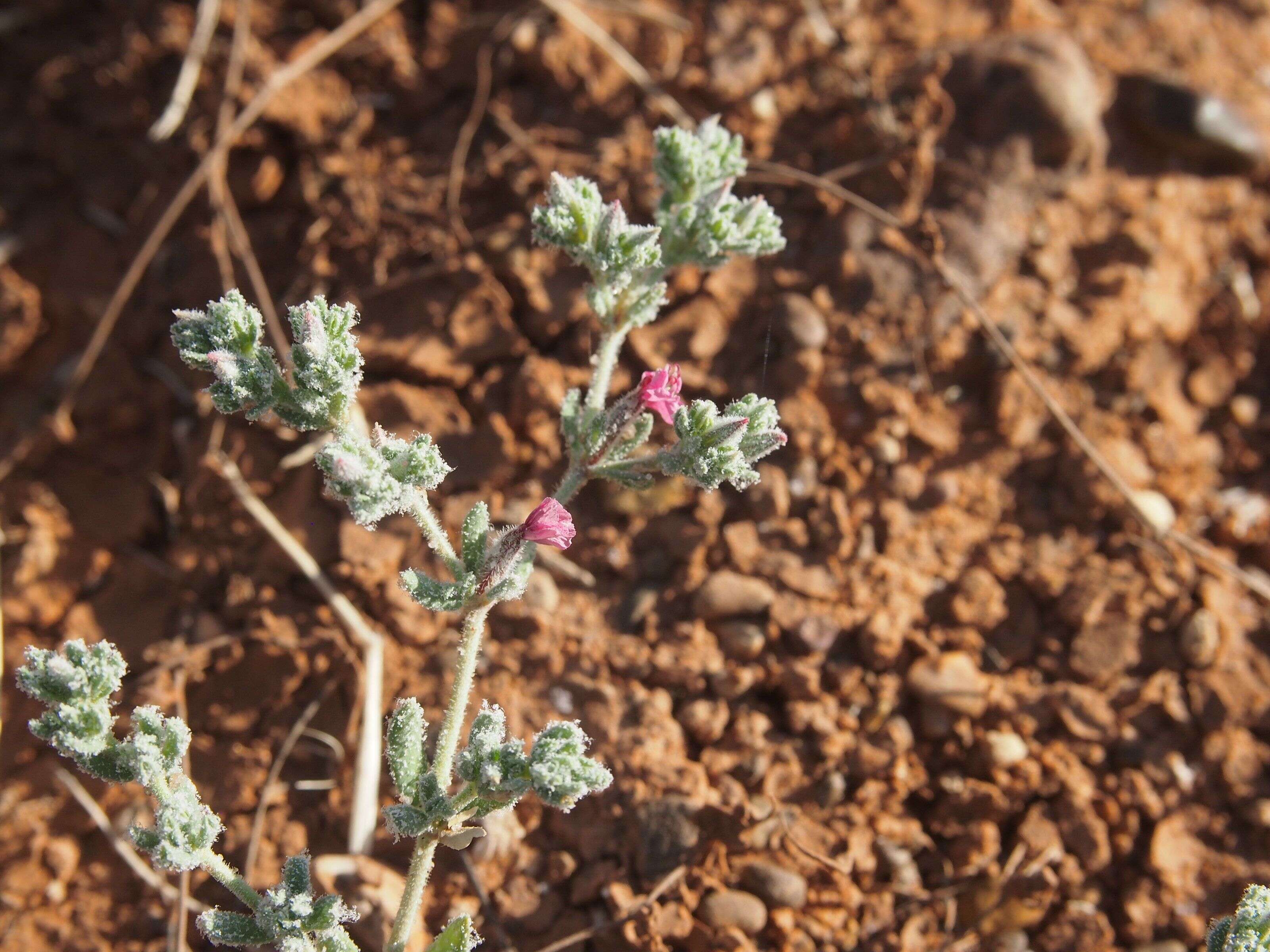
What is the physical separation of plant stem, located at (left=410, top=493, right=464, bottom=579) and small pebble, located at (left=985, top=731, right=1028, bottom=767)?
1.83 metres

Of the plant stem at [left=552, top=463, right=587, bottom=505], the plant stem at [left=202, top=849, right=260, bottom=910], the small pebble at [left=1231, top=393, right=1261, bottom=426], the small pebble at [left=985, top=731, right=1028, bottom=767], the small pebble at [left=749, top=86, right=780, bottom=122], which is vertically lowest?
the small pebble at [left=985, top=731, right=1028, bottom=767]

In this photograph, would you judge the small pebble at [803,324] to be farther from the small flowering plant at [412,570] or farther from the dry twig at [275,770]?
the dry twig at [275,770]

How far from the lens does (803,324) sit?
12.9 feet

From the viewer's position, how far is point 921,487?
3.81 metres

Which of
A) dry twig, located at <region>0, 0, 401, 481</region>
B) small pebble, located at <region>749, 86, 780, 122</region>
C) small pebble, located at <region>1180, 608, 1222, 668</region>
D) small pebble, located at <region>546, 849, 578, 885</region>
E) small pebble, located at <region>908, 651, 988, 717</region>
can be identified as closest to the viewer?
small pebble, located at <region>546, 849, 578, 885</region>

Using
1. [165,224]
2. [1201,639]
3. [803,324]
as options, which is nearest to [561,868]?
[803,324]

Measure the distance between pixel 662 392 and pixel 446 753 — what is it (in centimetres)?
105

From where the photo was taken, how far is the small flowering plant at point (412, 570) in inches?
94.6

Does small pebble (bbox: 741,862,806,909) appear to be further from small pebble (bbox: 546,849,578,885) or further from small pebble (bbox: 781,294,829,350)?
small pebble (bbox: 781,294,829,350)

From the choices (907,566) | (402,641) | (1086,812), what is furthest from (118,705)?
(1086,812)

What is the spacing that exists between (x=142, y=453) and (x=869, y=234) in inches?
115

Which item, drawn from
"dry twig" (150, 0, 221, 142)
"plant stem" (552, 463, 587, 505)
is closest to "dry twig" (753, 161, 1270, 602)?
"plant stem" (552, 463, 587, 505)

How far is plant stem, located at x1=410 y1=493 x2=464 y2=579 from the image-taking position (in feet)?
8.59

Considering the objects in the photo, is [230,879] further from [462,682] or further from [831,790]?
[831,790]
